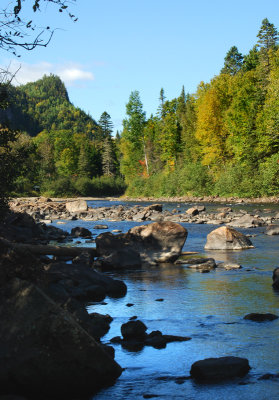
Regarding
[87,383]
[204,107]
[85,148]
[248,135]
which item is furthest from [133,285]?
[85,148]

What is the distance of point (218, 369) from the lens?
614 centimetres

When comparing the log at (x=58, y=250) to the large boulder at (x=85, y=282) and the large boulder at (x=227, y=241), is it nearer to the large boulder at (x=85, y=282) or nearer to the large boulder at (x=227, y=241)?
the large boulder at (x=85, y=282)

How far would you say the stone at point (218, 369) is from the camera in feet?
20.0

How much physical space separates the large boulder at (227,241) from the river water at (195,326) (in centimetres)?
247

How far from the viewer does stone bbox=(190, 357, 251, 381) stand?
6098 millimetres

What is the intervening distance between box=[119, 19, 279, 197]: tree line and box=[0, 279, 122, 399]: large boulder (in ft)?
136

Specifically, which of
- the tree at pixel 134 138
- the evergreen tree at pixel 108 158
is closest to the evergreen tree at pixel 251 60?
the tree at pixel 134 138

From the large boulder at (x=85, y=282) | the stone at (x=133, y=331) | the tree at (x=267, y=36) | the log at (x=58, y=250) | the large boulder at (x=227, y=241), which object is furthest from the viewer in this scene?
the tree at (x=267, y=36)

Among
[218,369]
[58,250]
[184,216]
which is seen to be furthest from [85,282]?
[184,216]

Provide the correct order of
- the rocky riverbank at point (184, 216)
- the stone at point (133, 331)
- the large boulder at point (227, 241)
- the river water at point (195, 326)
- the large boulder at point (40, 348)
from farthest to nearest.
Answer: the rocky riverbank at point (184, 216)
the large boulder at point (227, 241)
the stone at point (133, 331)
the river water at point (195, 326)
the large boulder at point (40, 348)

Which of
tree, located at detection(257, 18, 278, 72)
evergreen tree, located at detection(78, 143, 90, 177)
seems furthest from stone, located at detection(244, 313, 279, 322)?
evergreen tree, located at detection(78, 143, 90, 177)

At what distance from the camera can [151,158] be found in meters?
85.4

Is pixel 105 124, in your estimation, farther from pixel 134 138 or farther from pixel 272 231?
pixel 272 231

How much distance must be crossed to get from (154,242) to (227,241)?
11.5 ft
